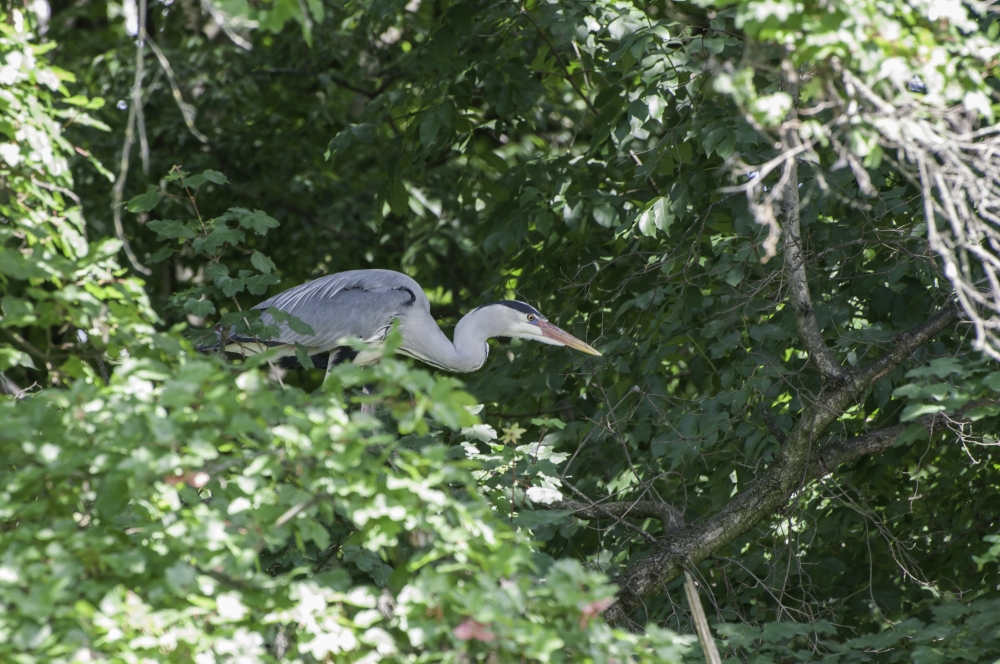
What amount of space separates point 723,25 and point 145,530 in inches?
112

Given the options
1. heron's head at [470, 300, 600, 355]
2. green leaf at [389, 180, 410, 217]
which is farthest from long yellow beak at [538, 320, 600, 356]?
green leaf at [389, 180, 410, 217]

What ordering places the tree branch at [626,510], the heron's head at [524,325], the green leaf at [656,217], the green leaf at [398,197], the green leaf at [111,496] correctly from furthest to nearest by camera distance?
1. the green leaf at [398,197]
2. the heron's head at [524,325]
3. the green leaf at [656,217]
4. the tree branch at [626,510]
5. the green leaf at [111,496]

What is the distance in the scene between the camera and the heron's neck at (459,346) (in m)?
5.68

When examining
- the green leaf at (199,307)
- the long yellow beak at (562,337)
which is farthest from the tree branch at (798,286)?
the green leaf at (199,307)

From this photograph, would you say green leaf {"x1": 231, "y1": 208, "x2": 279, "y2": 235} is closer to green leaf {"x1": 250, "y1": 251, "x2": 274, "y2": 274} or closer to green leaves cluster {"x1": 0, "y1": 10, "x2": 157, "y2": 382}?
green leaf {"x1": 250, "y1": 251, "x2": 274, "y2": 274}

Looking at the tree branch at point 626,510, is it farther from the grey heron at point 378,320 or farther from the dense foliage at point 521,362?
the grey heron at point 378,320

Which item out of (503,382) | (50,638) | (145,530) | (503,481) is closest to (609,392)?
(503,382)

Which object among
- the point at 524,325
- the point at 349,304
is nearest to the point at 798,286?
the point at 524,325

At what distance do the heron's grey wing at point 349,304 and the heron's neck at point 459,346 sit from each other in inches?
8.3

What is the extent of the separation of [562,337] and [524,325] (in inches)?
12.1

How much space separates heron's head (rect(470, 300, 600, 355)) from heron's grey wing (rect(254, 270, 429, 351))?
468 millimetres

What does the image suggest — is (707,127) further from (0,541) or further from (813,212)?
(0,541)

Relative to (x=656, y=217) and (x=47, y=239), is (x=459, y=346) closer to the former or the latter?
(x=656, y=217)

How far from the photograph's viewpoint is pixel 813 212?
397cm
